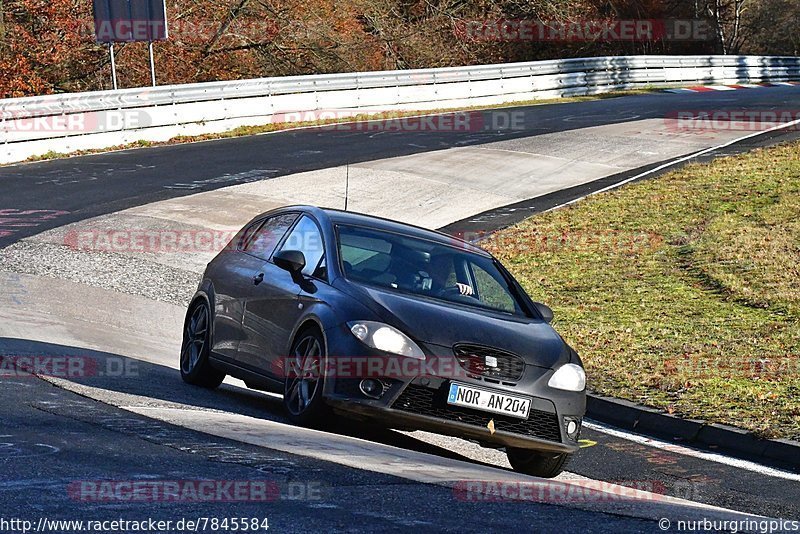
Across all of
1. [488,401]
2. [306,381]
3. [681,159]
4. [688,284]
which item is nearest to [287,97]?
[681,159]

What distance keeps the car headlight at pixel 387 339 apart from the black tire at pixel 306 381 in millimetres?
317

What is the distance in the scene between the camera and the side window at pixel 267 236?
383 inches

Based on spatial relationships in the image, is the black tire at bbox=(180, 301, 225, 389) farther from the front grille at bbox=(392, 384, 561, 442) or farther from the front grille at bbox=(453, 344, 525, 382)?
the front grille at bbox=(453, 344, 525, 382)

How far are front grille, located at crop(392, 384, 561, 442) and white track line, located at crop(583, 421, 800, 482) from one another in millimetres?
1782

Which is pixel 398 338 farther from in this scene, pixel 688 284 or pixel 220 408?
pixel 688 284

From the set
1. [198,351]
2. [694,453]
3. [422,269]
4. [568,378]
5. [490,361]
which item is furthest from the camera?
[198,351]

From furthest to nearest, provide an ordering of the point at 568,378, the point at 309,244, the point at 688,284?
the point at 688,284
the point at 309,244
the point at 568,378

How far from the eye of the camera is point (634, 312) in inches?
548

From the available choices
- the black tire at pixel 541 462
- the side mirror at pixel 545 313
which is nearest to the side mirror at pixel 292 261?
the side mirror at pixel 545 313

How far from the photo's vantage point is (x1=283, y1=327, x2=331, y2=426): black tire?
7.99m

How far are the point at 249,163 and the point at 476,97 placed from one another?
1400cm

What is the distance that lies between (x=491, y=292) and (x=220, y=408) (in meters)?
2.11

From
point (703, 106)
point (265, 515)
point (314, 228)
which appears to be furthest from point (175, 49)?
point (265, 515)

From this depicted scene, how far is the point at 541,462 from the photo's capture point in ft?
27.0
